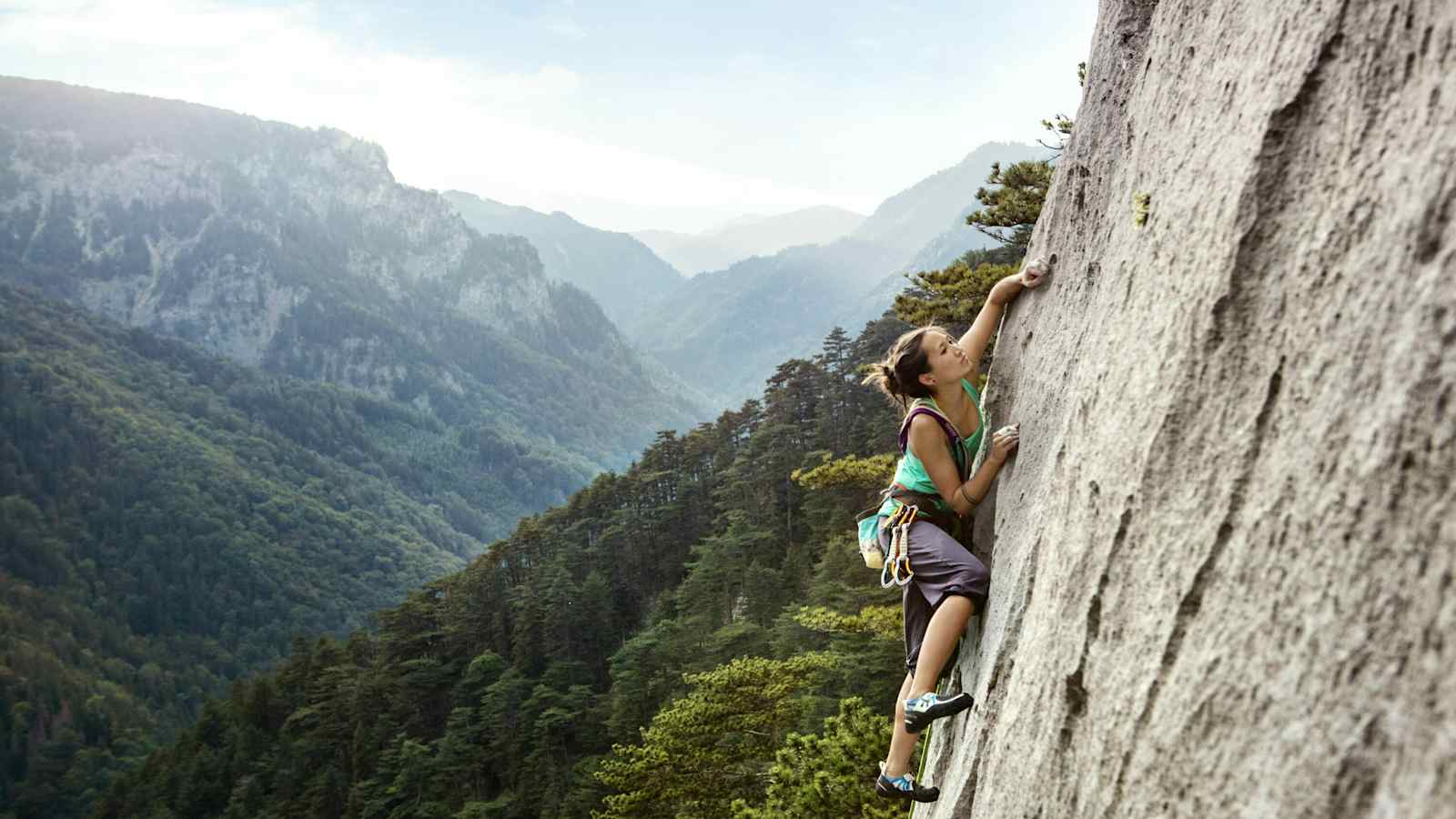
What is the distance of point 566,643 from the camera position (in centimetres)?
6312

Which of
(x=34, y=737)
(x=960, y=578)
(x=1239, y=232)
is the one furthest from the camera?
(x=34, y=737)

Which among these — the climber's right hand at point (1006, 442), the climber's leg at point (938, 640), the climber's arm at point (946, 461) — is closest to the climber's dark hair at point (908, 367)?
the climber's arm at point (946, 461)

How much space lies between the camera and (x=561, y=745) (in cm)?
5084

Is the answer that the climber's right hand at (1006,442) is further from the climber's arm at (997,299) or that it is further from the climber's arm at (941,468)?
the climber's arm at (997,299)

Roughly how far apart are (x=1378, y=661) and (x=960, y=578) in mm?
2826

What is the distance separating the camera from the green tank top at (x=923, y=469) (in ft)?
17.3

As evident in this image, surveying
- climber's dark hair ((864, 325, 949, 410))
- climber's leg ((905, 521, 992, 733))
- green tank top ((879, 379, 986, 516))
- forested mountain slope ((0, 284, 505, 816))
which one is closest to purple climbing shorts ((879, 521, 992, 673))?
climber's leg ((905, 521, 992, 733))

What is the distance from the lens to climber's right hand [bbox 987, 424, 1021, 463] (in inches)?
201

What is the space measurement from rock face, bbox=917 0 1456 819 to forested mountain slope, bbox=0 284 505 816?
12887cm

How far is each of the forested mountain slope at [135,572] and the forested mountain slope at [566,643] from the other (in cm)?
4201

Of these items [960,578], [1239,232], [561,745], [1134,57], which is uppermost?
[1134,57]

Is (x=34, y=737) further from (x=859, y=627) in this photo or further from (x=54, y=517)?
(x=859, y=627)

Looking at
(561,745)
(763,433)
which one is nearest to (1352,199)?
(561,745)

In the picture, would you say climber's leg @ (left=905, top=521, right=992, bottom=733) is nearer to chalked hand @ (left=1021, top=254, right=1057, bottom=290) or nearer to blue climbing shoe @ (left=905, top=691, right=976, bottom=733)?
blue climbing shoe @ (left=905, top=691, right=976, bottom=733)
